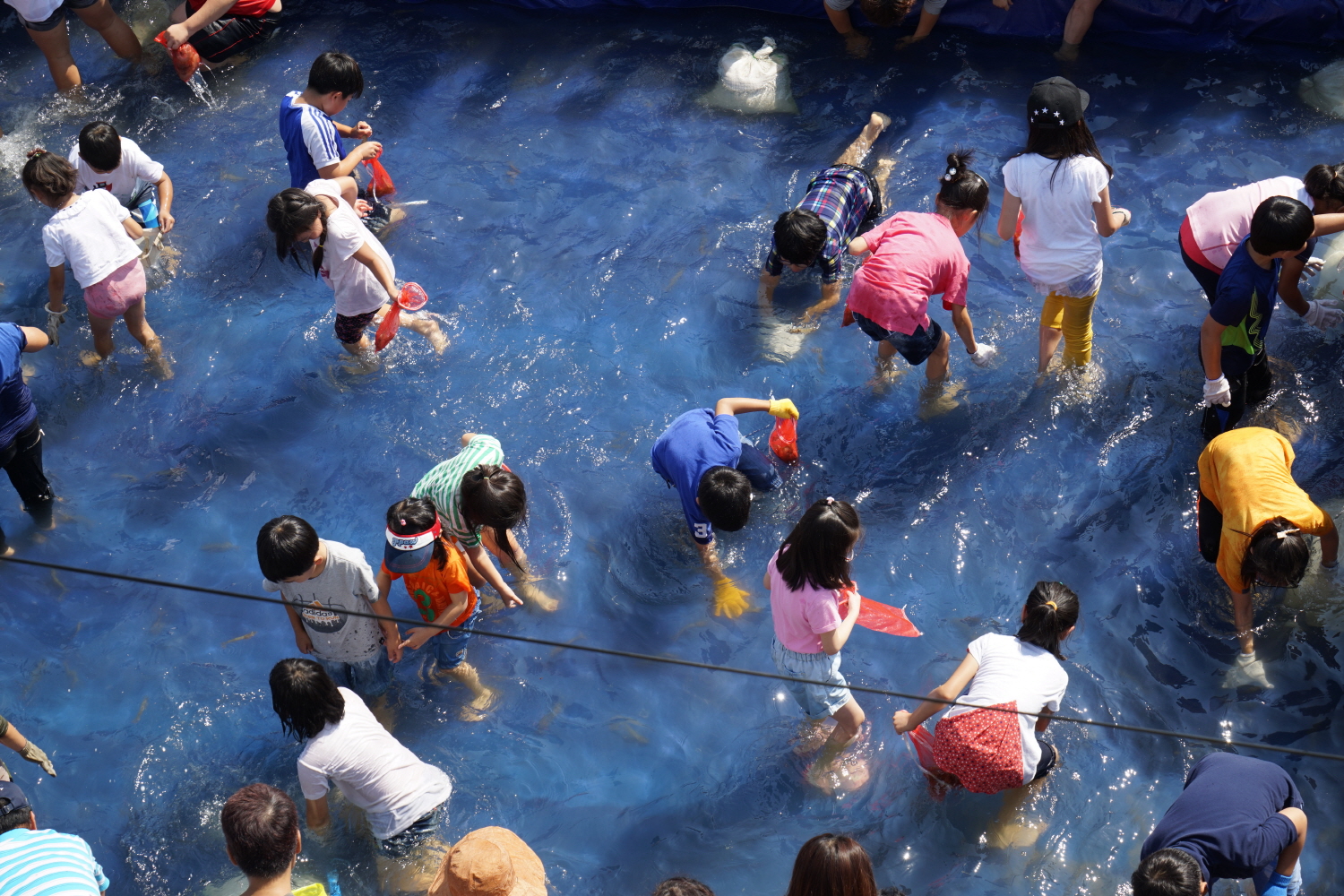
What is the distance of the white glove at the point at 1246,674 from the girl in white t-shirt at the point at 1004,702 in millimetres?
1145

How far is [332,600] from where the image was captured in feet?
14.8

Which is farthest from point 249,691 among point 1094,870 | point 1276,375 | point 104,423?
point 1276,375

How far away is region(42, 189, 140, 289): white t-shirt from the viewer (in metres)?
5.78

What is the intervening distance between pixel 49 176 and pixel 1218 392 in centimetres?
604

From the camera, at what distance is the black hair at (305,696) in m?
3.93

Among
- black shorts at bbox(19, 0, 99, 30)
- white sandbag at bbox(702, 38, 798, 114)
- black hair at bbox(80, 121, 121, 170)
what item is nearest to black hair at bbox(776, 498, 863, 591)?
white sandbag at bbox(702, 38, 798, 114)

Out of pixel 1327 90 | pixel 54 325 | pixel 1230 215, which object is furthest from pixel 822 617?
pixel 1327 90

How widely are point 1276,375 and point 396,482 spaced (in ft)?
15.8

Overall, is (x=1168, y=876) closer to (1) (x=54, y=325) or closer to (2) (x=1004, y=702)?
(2) (x=1004, y=702)

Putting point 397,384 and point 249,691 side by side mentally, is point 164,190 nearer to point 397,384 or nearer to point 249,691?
point 397,384

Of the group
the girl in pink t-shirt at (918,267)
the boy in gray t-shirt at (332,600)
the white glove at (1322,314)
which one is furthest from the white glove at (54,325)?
the white glove at (1322,314)

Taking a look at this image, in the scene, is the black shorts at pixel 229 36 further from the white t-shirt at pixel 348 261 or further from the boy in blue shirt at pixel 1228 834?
the boy in blue shirt at pixel 1228 834

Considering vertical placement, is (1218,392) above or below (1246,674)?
above

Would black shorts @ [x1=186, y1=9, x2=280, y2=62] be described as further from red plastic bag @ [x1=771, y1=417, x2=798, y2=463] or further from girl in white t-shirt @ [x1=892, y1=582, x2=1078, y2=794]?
girl in white t-shirt @ [x1=892, y1=582, x2=1078, y2=794]
